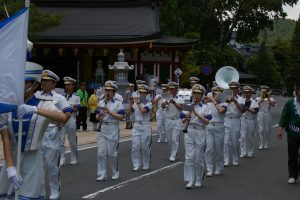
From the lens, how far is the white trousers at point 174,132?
15.1 metres

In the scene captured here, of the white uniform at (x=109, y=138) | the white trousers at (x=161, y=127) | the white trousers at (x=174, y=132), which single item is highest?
the white uniform at (x=109, y=138)

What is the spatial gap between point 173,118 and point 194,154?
16.9 feet

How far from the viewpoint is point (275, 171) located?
13.6m

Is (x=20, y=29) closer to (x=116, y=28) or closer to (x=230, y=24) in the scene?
(x=116, y=28)

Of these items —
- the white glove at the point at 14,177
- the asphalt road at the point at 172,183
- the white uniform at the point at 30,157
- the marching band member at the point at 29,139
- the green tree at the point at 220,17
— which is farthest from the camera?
the green tree at the point at 220,17

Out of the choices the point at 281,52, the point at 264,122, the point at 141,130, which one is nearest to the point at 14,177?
the point at 141,130

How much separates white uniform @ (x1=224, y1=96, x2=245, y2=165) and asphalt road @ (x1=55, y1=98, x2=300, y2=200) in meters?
0.37

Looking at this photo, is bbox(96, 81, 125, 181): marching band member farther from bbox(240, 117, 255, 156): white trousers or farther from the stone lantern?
the stone lantern

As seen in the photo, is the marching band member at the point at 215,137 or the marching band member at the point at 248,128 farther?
the marching band member at the point at 248,128

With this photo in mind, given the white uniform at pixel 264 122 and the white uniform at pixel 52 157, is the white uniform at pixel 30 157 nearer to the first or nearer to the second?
the white uniform at pixel 52 157

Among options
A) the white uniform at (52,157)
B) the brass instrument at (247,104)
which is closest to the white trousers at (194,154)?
the white uniform at (52,157)

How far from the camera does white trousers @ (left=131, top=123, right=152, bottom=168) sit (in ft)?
43.4

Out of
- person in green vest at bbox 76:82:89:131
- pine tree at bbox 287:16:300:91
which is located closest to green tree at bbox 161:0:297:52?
person in green vest at bbox 76:82:89:131

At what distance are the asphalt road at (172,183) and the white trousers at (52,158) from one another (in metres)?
0.30
